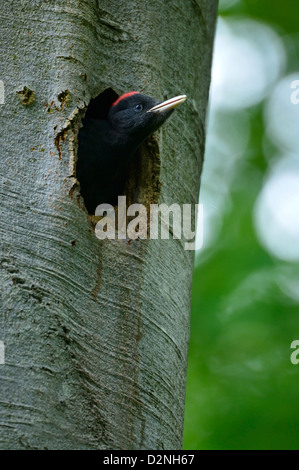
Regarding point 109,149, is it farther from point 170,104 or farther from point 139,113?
point 170,104

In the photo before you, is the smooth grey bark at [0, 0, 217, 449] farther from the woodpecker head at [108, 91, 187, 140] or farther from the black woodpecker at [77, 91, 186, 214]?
the black woodpecker at [77, 91, 186, 214]

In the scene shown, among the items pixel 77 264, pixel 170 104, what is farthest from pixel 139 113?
pixel 77 264

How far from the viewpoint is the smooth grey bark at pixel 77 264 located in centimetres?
249

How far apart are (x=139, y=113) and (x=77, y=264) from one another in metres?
1.29

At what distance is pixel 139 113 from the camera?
148 inches

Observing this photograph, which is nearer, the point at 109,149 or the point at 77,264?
the point at 77,264

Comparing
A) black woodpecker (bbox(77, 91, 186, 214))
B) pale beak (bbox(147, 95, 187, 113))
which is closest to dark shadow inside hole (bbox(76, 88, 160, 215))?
black woodpecker (bbox(77, 91, 186, 214))

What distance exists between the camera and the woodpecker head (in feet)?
11.1

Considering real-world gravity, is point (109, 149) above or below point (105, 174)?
above

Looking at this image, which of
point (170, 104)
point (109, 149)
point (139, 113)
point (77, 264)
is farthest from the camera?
point (109, 149)

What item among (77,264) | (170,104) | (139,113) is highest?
(139,113)

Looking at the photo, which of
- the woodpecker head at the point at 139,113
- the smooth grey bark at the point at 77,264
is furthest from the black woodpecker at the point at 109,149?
the smooth grey bark at the point at 77,264

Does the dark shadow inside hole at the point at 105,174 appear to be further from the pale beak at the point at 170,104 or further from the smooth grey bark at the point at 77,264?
the pale beak at the point at 170,104

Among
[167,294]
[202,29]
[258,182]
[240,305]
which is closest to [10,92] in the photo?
[167,294]
